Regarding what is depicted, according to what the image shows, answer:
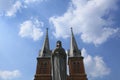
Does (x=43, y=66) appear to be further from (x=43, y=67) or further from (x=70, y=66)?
(x=70, y=66)

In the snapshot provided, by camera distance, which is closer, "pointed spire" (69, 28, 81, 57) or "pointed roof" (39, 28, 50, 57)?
"pointed spire" (69, 28, 81, 57)

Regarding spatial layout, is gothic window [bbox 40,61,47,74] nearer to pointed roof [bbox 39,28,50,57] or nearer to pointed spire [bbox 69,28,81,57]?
pointed roof [bbox 39,28,50,57]

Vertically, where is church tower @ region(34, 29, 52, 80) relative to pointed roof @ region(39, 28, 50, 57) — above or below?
below

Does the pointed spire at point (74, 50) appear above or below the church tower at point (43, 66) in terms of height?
above

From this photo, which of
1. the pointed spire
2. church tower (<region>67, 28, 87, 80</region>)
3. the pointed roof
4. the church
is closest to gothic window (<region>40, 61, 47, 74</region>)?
the church

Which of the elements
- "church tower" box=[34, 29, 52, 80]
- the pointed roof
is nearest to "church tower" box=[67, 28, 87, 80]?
"church tower" box=[34, 29, 52, 80]

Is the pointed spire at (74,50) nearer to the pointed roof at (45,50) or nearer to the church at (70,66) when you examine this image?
the church at (70,66)

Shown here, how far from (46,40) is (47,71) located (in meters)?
7.73

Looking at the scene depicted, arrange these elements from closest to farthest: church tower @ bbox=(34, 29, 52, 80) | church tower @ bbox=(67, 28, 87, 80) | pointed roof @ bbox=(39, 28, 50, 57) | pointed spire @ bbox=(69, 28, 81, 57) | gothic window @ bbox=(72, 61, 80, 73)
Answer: church tower @ bbox=(34, 29, 52, 80), church tower @ bbox=(67, 28, 87, 80), gothic window @ bbox=(72, 61, 80, 73), pointed spire @ bbox=(69, 28, 81, 57), pointed roof @ bbox=(39, 28, 50, 57)

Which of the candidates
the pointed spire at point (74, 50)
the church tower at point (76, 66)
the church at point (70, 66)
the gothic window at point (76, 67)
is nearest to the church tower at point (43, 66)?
the church at point (70, 66)

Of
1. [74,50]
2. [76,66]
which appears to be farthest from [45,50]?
[76,66]

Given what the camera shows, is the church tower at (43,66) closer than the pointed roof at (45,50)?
Yes

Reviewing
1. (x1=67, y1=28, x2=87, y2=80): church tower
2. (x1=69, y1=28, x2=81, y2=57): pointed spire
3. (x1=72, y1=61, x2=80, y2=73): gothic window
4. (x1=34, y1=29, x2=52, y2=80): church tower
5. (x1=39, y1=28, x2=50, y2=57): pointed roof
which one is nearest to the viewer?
(x1=34, y1=29, x2=52, y2=80): church tower

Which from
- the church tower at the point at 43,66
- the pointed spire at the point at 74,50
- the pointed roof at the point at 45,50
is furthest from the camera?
the pointed roof at the point at 45,50
